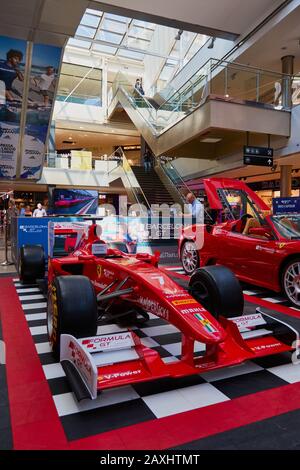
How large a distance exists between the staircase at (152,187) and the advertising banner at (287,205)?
16.2 ft

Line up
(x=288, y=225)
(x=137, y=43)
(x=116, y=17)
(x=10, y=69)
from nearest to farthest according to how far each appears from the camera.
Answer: (x=288, y=225), (x=10, y=69), (x=116, y=17), (x=137, y=43)

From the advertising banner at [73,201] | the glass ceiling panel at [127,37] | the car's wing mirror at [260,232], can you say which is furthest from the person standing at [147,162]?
the car's wing mirror at [260,232]

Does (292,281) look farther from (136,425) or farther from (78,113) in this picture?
(78,113)

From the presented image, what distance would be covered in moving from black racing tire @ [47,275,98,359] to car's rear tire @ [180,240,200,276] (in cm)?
407

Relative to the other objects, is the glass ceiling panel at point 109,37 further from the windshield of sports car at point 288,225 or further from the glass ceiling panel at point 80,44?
the windshield of sports car at point 288,225

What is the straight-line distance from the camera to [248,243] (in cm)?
544

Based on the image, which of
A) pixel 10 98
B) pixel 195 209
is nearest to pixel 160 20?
pixel 10 98

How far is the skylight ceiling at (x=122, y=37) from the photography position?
18422 millimetres

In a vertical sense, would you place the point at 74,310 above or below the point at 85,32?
below

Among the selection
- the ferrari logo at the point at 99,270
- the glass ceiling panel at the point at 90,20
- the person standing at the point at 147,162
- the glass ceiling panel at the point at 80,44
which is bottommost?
the ferrari logo at the point at 99,270

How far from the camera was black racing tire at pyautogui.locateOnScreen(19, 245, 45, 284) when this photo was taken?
580 centimetres

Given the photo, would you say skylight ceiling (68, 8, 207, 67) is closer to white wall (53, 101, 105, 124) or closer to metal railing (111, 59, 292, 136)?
white wall (53, 101, 105, 124)

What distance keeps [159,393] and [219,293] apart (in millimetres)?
1163

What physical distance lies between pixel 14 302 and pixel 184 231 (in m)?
3.47
